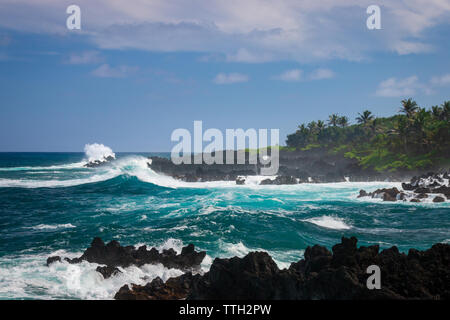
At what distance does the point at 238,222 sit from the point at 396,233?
9248 millimetres

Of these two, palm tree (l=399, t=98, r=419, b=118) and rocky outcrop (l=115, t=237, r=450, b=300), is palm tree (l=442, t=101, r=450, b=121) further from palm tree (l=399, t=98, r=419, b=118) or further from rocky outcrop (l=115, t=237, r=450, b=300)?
rocky outcrop (l=115, t=237, r=450, b=300)

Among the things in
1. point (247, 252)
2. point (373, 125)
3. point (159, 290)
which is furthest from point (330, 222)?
point (373, 125)

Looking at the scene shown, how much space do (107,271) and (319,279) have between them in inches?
317

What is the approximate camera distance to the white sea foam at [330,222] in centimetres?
2612

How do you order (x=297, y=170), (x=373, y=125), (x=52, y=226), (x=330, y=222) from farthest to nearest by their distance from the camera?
(x=373, y=125) → (x=297, y=170) → (x=330, y=222) → (x=52, y=226)

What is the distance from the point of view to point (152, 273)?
633 inches

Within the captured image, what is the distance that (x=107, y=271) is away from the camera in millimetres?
15344

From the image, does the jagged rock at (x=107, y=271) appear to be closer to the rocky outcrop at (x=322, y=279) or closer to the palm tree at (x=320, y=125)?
the rocky outcrop at (x=322, y=279)

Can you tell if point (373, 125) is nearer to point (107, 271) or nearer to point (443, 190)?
point (443, 190)

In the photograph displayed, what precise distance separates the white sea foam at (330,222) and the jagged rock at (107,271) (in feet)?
49.0

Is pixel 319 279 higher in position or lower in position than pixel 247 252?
higher

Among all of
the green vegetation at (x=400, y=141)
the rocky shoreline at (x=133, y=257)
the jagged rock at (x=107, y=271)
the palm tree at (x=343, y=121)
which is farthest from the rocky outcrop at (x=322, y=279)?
the palm tree at (x=343, y=121)
